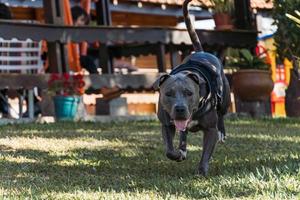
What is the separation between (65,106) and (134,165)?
4.36m

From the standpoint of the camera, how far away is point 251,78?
1108 centimetres

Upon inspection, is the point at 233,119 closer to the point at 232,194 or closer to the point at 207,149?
the point at 207,149

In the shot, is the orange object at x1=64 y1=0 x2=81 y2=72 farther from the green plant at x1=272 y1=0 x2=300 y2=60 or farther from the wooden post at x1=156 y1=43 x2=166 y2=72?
the green plant at x1=272 y1=0 x2=300 y2=60

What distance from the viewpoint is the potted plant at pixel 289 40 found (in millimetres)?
6547

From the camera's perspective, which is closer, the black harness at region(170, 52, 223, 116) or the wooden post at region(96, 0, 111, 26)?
the black harness at region(170, 52, 223, 116)

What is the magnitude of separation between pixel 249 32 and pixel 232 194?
831cm

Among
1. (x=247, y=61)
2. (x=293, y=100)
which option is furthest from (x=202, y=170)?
(x=293, y=100)

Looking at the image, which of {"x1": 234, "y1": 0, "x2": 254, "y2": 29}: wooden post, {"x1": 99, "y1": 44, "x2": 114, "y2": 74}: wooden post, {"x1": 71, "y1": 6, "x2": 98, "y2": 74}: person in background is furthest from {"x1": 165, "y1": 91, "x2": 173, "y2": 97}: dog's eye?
{"x1": 234, "y1": 0, "x2": 254, "y2": 29}: wooden post

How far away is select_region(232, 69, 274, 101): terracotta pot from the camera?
36.3 ft

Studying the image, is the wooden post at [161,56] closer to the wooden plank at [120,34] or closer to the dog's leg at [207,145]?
the wooden plank at [120,34]

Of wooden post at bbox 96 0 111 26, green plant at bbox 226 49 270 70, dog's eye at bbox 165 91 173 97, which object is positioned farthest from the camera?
wooden post at bbox 96 0 111 26

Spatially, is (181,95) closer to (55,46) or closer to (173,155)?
(173,155)

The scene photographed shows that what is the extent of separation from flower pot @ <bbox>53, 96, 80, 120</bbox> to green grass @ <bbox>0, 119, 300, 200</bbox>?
981mm

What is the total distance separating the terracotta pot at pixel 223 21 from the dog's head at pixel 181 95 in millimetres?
7237
